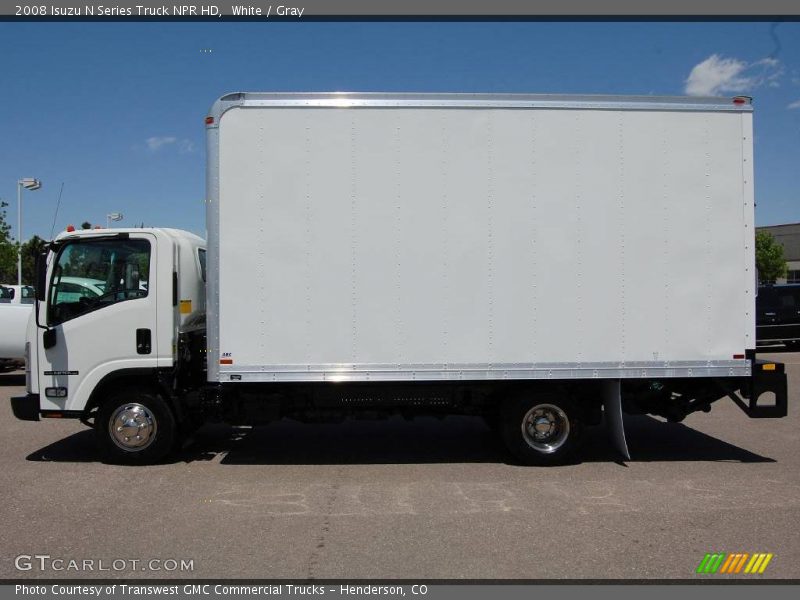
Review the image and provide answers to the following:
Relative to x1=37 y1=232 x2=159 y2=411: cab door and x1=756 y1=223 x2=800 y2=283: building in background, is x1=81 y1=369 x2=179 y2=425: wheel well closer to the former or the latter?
x1=37 y1=232 x2=159 y2=411: cab door

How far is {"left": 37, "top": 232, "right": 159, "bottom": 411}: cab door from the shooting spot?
6.30 meters

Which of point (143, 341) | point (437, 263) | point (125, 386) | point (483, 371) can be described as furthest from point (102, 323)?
point (483, 371)

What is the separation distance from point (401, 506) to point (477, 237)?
258cm

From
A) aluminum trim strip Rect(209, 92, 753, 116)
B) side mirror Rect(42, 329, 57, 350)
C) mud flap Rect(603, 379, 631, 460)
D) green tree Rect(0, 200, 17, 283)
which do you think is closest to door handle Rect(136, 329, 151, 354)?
side mirror Rect(42, 329, 57, 350)

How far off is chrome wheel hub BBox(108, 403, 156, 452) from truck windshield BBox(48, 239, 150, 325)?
108cm

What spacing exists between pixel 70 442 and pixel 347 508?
4256 millimetres

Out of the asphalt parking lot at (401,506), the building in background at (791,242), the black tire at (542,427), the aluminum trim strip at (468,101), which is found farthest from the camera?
the building in background at (791,242)

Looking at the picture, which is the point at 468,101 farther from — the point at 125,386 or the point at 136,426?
the point at 136,426

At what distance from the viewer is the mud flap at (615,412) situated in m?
6.44

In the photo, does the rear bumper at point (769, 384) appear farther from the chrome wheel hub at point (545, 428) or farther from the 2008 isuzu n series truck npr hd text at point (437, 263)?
the chrome wheel hub at point (545, 428)

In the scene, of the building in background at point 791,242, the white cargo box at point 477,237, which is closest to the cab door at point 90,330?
the white cargo box at point 477,237

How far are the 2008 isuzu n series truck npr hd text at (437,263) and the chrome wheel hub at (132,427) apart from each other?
57 mm

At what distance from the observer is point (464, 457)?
22.9 feet

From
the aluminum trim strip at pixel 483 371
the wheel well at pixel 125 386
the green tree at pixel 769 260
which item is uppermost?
the green tree at pixel 769 260
